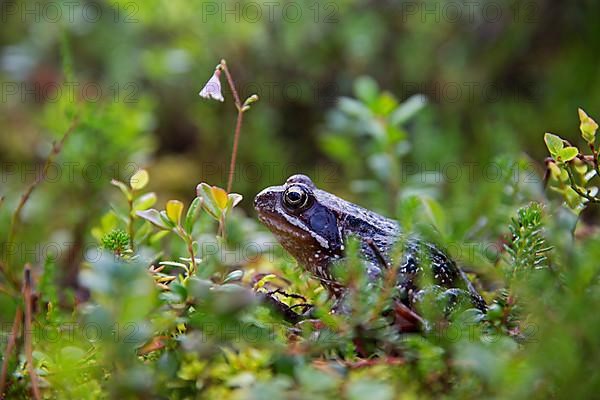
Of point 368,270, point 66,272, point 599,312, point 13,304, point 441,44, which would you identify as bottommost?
point 66,272

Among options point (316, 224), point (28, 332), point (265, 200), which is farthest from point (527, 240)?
point (28, 332)

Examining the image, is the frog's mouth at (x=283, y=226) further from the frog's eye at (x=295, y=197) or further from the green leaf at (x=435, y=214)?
the green leaf at (x=435, y=214)

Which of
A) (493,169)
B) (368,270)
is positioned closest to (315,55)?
(493,169)

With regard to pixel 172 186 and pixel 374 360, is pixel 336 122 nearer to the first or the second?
pixel 172 186

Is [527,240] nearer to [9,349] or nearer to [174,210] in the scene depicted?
[174,210]

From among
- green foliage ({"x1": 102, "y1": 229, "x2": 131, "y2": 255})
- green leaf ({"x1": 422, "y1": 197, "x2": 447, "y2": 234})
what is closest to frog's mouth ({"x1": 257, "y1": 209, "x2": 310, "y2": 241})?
green leaf ({"x1": 422, "y1": 197, "x2": 447, "y2": 234})

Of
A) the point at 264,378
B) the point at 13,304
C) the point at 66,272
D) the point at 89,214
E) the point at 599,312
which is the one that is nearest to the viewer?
the point at 599,312
